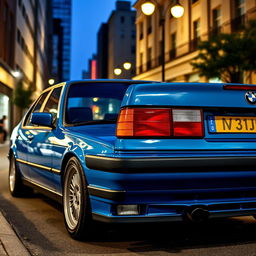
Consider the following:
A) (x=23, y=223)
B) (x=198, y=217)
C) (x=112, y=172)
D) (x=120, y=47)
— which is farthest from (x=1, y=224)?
(x=120, y=47)

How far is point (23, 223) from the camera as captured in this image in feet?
16.6

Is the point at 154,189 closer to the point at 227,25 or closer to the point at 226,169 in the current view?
the point at 226,169

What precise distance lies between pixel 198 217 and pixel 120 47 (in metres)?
98.6

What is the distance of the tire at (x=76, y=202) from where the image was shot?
4031 mm

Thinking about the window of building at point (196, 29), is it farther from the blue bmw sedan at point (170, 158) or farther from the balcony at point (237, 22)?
the blue bmw sedan at point (170, 158)

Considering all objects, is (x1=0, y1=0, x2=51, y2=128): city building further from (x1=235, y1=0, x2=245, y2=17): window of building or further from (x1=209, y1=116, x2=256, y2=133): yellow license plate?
(x1=209, y1=116, x2=256, y2=133): yellow license plate

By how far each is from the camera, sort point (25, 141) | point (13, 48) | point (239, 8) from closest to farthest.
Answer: point (25, 141) < point (239, 8) < point (13, 48)

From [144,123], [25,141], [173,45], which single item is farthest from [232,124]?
[173,45]

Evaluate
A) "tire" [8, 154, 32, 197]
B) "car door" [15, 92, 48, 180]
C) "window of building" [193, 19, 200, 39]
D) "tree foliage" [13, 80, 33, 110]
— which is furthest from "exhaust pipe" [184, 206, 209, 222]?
"tree foliage" [13, 80, 33, 110]

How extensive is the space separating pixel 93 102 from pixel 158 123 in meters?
1.81

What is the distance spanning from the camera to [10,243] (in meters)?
3.99

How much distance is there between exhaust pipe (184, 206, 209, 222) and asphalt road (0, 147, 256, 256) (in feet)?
0.96

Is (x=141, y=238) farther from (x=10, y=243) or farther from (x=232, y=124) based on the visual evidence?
(x=232, y=124)

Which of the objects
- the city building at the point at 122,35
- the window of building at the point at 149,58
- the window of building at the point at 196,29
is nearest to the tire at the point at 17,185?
the window of building at the point at 196,29
